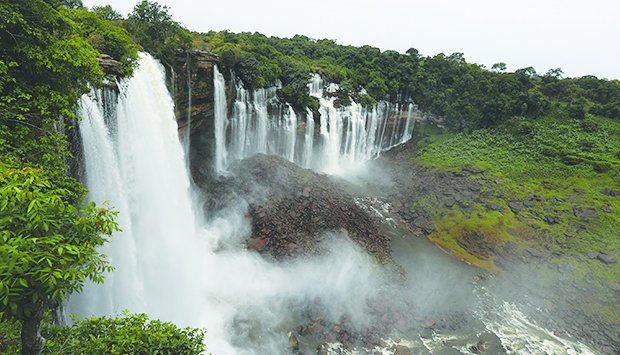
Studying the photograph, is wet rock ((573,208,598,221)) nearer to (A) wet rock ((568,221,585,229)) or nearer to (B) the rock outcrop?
(A) wet rock ((568,221,585,229))

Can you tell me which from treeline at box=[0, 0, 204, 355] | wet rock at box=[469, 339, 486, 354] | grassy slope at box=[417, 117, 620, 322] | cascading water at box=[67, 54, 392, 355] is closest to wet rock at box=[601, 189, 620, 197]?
grassy slope at box=[417, 117, 620, 322]

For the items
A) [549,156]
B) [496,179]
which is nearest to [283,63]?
[496,179]

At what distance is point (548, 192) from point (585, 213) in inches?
186

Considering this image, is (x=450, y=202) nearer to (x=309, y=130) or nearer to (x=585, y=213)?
(x=585, y=213)

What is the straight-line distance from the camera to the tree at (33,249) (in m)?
4.55

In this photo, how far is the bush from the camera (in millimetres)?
6875

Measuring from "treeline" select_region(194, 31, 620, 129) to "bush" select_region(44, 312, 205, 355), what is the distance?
124ft

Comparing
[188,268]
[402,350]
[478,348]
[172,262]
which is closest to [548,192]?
[478,348]

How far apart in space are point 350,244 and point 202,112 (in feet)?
57.3

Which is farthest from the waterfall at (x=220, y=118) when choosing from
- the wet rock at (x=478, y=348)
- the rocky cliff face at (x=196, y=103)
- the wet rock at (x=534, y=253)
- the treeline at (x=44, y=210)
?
the wet rock at (x=534, y=253)

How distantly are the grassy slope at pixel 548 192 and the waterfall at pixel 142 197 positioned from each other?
23.0 metres

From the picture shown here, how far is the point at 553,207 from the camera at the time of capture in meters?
34.5

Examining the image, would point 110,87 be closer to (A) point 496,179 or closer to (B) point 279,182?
(B) point 279,182

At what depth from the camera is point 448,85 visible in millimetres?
61656
